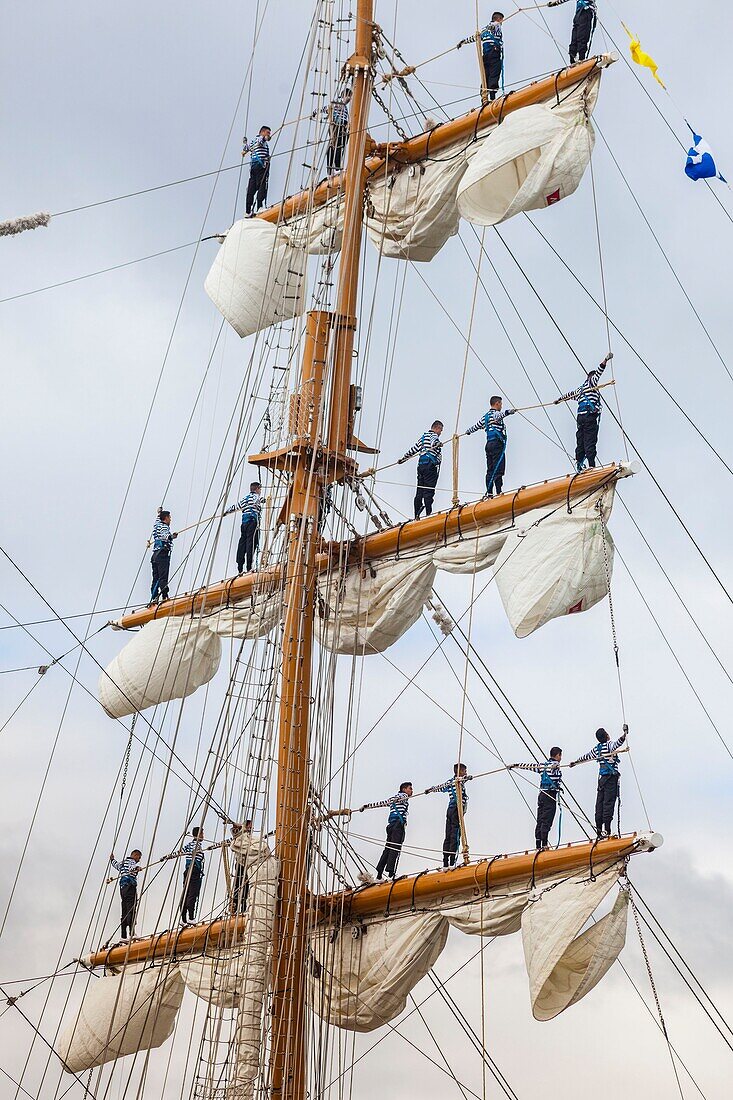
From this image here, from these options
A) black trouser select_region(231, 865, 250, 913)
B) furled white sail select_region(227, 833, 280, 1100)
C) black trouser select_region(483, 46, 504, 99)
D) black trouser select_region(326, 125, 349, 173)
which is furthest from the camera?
black trouser select_region(326, 125, 349, 173)

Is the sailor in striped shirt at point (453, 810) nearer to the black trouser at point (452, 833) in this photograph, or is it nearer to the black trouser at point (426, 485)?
the black trouser at point (452, 833)

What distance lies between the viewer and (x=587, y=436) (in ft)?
61.2

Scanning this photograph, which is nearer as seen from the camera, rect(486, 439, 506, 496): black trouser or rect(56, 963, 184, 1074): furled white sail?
rect(486, 439, 506, 496): black trouser

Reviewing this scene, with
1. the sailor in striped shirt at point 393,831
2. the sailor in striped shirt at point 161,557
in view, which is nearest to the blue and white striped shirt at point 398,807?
the sailor in striped shirt at point 393,831

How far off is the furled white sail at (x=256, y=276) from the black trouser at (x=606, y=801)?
7453 mm

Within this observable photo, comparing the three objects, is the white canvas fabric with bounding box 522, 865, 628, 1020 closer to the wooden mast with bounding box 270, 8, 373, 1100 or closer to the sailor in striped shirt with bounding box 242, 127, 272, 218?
the wooden mast with bounding box 270, 8, 373, 1100

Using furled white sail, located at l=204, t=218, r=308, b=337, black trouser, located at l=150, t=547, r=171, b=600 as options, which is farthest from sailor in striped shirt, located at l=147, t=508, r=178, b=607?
furled white sail, located at l=204, t=218, r=308, b=337

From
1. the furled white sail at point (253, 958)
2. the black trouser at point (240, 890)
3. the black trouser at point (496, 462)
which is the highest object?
the black trouser at point (496, 462)

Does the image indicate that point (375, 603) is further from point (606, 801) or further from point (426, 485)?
point (606, 801)

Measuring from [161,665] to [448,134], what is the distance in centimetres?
688

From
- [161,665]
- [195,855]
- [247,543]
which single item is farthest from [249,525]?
[195,855]

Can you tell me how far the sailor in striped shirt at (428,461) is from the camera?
19875 millimetres

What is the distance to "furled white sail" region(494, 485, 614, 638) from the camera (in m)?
18.0

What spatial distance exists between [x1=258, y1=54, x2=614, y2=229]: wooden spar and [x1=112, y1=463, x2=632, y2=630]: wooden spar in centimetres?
404
